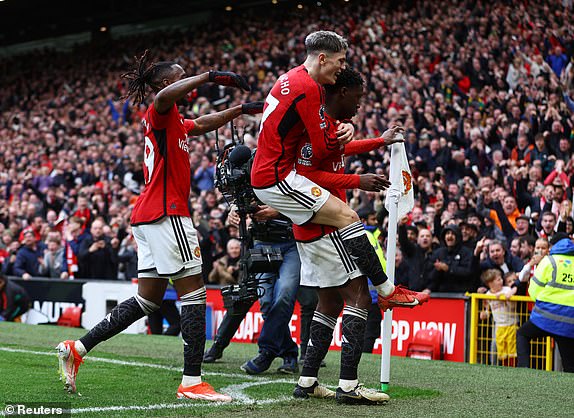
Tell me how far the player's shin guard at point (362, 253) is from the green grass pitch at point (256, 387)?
833 mm

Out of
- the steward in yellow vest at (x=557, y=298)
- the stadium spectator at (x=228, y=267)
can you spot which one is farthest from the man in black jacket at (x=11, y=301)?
the steward in yellow vest at (x=557, y=298)

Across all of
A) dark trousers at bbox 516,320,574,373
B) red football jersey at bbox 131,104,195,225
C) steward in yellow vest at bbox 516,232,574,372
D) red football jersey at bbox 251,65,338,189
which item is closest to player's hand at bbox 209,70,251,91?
red football jersey at bbox 251,65,338,189

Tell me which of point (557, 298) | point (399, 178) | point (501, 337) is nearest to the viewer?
point (399, 178)

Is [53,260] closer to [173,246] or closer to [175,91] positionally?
[173,246]

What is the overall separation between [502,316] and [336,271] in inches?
217

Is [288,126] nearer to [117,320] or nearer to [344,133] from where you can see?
[344,133]

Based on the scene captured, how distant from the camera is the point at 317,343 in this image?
242 inches

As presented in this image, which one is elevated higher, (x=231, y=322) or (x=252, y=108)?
(x=252, y=108)

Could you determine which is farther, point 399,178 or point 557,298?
point 557,298

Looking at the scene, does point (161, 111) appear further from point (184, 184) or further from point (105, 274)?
point (105, 274)

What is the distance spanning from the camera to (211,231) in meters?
15.4

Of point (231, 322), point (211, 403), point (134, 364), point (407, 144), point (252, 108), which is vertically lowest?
point (211, 403)

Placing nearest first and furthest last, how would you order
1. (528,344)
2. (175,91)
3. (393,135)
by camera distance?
(175,91)
(393,135)
(528,344)

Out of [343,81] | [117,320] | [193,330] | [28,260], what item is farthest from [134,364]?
[28,260]
